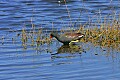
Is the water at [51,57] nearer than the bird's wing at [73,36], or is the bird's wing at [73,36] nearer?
the water at [51,57]

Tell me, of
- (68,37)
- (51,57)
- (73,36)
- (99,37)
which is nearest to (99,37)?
(99,37)

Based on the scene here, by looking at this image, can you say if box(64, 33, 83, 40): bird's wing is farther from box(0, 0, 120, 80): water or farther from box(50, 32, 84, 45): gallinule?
box(0, 0, 120, 80): water

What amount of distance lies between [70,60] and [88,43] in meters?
2.62

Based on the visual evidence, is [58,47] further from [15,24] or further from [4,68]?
[15,24]

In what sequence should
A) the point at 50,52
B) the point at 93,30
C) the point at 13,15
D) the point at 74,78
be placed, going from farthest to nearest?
1. the point at 13,15
2. the point at 93,30
3. the point at 50,52
4. the point at 74,78

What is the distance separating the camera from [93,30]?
20.9 m

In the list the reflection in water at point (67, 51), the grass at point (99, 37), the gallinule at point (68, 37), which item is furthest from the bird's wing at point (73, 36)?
the grass at point (99, 37)

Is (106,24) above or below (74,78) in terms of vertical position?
above

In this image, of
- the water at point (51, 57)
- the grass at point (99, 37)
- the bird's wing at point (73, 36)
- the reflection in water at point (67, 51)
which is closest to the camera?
the water at point (51, 57)

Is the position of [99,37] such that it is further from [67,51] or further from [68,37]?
[67,51]

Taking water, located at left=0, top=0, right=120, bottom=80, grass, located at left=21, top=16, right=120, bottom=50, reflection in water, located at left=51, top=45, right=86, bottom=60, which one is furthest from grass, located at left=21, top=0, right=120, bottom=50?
reflection in water, located at left=51, top=45, right=86, bottom=60

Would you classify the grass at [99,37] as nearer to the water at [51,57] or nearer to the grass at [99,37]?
the grass at [99,37]

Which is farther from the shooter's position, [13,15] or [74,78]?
[13,15]

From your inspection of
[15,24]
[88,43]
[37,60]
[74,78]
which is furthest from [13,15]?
[74,78]
